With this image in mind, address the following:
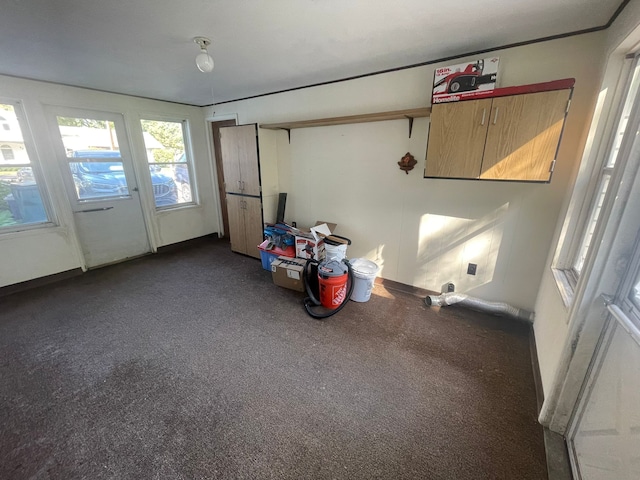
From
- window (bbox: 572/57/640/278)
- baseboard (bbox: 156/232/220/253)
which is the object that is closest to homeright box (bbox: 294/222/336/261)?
window (bbox: 572/57/640/278)

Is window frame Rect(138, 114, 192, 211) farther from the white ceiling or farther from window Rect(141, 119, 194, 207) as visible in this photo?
the white ceiling

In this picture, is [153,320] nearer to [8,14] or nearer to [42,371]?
[42,371]

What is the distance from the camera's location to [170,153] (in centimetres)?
433

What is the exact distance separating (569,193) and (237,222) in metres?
3.94

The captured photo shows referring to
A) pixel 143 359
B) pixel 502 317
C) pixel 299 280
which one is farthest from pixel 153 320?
pixel 502 317

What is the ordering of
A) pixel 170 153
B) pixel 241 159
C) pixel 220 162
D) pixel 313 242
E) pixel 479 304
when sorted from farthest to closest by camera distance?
pixel 220 162
pixel 170 153
pixel 241 159
pixel 313 242
pixel 479 304

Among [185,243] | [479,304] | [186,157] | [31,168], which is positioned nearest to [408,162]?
[479,304]

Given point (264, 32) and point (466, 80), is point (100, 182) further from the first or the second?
point (466, 80)

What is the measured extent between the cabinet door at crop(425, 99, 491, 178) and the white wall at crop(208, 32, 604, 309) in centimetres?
40

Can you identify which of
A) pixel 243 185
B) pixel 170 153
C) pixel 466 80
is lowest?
pixel 243 185

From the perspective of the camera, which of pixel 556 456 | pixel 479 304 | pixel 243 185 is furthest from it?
pixel 243 185

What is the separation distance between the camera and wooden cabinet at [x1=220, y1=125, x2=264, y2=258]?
11.9ft

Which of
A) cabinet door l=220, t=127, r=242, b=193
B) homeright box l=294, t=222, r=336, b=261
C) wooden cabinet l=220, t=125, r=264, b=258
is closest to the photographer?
homeright box l=294, t=222, r=336, b=261

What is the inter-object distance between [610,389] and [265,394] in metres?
1.83
